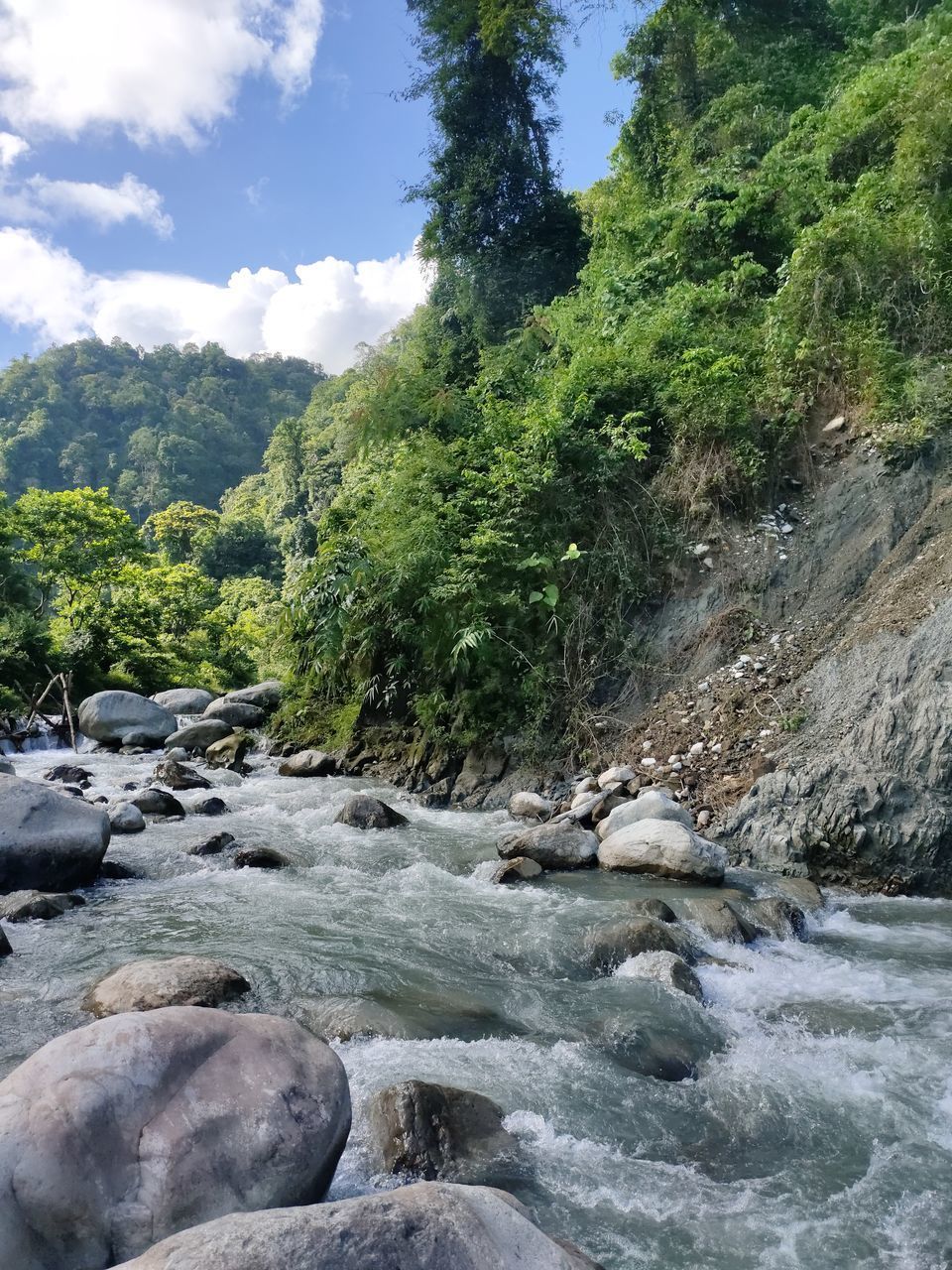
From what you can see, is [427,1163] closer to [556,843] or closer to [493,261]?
[556,843]

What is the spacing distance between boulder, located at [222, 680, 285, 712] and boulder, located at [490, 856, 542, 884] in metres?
9.47

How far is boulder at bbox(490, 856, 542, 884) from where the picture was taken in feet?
23.0

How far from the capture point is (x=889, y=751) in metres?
7.01

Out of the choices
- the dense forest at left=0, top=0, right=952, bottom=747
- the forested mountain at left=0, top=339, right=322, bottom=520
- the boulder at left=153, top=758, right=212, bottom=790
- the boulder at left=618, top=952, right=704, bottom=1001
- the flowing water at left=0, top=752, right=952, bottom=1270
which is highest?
the forested mountain at left=0, top=339, right=322, bottom=520

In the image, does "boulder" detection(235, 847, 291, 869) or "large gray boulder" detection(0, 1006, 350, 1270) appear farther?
"boulder" detection(235, 847, 291, 869)

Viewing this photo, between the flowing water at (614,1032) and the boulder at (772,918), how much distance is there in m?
0.12

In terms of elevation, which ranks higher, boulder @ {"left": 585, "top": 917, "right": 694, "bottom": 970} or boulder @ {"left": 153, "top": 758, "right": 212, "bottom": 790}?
boulder @ {"left": 585, "top": 917, "right": 694, "bottom": 970}

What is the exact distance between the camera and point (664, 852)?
700 centimetres

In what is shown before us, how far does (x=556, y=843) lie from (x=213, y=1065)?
4.69m

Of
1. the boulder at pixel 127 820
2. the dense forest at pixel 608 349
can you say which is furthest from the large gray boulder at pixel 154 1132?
the dense forest at pixel 608 349

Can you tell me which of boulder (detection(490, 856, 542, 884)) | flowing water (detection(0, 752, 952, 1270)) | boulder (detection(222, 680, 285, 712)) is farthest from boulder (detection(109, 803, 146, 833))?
boulder (detection(222, 680, 285, 712))

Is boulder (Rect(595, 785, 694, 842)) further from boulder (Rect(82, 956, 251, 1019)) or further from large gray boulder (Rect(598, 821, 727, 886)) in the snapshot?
boulder (Rect(82, 956, 251, 1019))

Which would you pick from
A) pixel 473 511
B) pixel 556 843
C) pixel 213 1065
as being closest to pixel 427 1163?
pixel 213 1065

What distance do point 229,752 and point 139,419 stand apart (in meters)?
81.1
